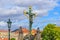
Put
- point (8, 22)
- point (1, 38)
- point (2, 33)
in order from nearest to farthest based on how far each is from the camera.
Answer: point (8, 22) → point (1, 38) → point (2, 33)

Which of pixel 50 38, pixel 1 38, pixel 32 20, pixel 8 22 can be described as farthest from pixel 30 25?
pixel 1 38

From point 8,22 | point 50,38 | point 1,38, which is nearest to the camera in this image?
point 8,22

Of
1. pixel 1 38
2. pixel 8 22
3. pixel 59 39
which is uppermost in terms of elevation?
pixel 8 22

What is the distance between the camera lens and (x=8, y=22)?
48.0 m

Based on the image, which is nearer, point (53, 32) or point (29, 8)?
point (29, 8)

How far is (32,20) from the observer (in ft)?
142

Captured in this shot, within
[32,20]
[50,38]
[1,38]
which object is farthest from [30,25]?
[1,38]

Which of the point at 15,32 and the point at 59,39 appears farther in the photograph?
the point at 15,32

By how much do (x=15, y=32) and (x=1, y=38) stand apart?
1063cm

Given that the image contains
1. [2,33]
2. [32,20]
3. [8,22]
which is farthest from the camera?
[2,33]

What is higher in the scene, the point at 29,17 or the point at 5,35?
the point at 29,17

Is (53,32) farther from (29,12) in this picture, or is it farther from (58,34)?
(29,12)

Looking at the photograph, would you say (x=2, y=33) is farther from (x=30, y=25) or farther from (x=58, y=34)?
(x=30, y=25)

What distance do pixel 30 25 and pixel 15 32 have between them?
121 m
